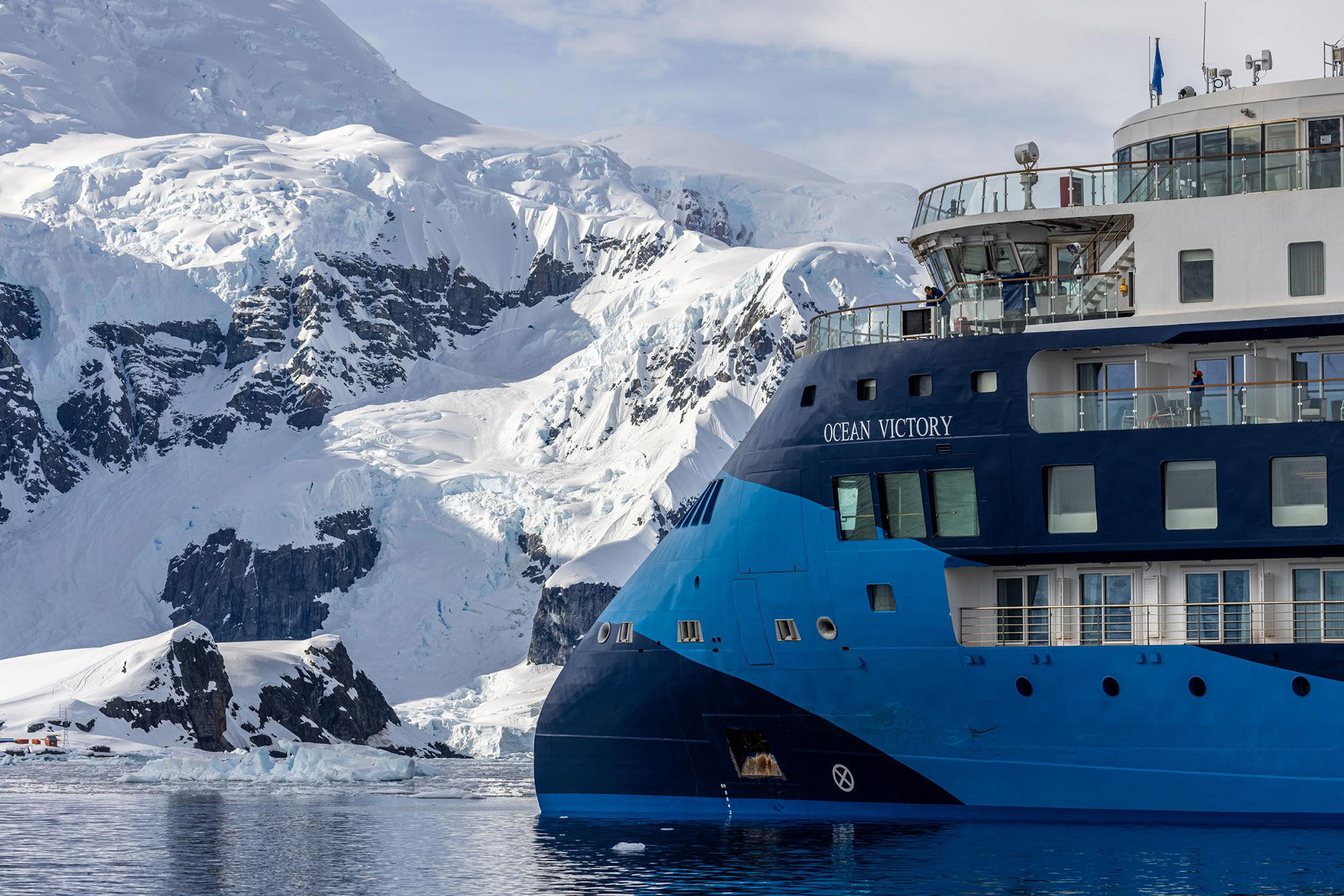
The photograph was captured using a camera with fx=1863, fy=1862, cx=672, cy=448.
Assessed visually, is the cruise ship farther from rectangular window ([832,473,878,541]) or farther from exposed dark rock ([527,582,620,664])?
exposed dark rock ([527,582,620,664])

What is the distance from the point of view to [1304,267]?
29500 millimetres

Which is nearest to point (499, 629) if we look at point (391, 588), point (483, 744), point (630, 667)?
point (391, 588)

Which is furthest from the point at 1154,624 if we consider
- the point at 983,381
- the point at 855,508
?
the point at 855,508

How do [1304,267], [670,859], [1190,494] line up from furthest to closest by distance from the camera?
[1304,267] → [1190,494] → [670,859]

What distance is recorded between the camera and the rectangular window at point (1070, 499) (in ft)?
94.8

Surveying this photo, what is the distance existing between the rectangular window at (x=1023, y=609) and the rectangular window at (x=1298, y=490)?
3.76 m

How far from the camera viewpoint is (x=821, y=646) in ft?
97.9

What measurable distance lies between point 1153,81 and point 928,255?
17.0 feet

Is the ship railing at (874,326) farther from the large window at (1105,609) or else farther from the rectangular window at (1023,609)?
the large window at (1105,609)

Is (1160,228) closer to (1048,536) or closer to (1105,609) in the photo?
(1048,536)

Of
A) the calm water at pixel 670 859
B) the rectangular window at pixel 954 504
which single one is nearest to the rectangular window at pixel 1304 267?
the rectangular window at pixel 954 504

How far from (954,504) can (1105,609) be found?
286 centimetres

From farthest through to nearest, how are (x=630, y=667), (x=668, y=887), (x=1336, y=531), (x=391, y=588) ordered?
1. (x=391, y=588)
2. (x=630, y=667)
3. (x=1336, y=531)
4. (x=668, y=887)

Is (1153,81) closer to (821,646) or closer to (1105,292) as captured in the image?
(1105,292)
